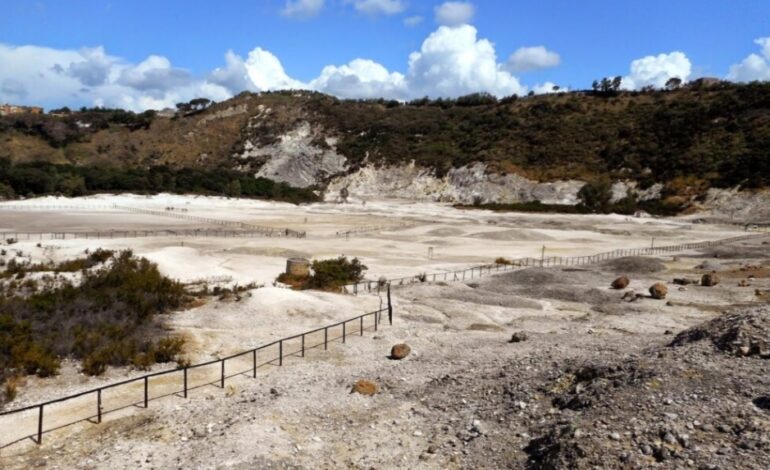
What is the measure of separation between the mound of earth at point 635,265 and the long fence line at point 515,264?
277 cm

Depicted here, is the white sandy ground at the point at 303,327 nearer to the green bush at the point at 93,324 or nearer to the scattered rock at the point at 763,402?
the green bush at the point at 93,324

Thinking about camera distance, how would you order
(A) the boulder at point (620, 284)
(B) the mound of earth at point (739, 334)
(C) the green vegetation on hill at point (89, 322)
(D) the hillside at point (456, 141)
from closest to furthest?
(B) the mound of earth at point (739, 334)
(C) the green vegetation on hill at point (89, 322)
(A) the boulder at point (620, 284)
(D) the hillside at point (456, 141)

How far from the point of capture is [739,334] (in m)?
15.9

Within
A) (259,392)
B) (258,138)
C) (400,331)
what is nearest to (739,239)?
(400,331)

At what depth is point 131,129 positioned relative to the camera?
144 m

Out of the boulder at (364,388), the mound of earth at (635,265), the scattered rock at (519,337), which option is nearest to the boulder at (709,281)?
the mound of earth at (635,265)

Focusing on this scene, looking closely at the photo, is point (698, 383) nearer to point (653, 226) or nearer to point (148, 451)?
point (148, 451)

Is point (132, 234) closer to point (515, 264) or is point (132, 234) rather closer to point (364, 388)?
point (515, 264)

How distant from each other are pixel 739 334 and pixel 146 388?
15.0 m

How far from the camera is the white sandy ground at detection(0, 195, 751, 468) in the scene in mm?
13461

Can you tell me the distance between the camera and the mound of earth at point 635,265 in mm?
42906

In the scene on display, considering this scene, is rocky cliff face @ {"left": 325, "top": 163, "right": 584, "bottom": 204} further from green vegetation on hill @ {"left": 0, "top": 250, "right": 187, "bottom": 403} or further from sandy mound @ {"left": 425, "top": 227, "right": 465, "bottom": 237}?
green vegetation on hill @ {"left": 0, "top": 250, "right": 187, "bottom": 403}

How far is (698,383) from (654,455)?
11.4ft

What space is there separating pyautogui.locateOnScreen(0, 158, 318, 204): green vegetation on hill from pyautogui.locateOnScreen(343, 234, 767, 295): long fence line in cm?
6374
